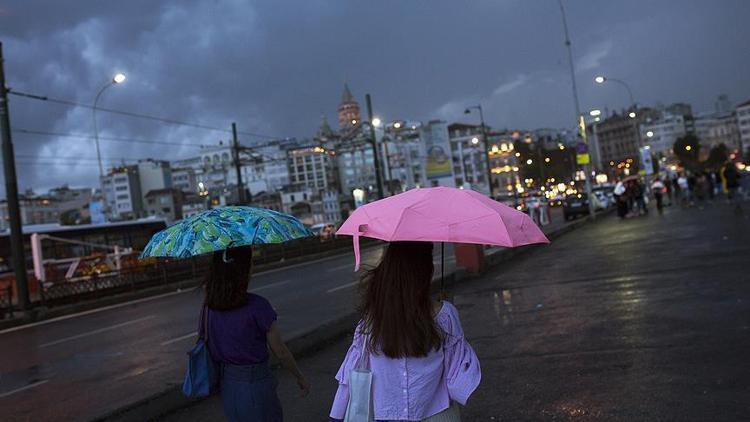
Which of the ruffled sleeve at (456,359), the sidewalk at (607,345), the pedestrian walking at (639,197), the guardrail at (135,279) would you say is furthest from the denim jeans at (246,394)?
the pedestrian walking at (639,197)

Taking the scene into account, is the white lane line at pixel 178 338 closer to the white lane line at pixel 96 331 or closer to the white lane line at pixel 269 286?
the white lane line at pixel 96 331

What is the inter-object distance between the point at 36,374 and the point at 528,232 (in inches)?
352

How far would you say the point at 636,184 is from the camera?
34.7 metres

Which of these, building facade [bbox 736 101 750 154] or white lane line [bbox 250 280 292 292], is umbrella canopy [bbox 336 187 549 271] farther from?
building facade [bbox 736 101 750 154]

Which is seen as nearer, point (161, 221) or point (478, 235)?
point (478, 235)

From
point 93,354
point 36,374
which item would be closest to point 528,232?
point 36,374

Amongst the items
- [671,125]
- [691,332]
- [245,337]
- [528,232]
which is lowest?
[691,332]

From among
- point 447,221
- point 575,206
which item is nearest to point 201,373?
point 447,221

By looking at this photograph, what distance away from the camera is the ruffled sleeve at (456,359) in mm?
2951

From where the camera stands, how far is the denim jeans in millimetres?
3764

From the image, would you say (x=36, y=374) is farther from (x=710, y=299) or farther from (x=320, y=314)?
(x=710, y=299)

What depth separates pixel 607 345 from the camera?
23.8 ft

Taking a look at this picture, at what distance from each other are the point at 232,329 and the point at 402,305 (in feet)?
4.18

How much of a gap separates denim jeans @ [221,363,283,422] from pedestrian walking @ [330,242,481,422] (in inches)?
36.5
